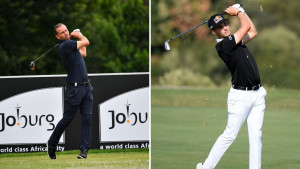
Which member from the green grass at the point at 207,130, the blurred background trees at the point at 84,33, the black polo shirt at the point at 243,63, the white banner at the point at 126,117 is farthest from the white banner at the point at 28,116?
the blurred background trees at the point at 84,33

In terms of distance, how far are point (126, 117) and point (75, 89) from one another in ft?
3.51

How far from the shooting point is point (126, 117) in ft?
29.0

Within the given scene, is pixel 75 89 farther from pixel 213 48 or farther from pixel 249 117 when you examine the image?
pixel 213 48

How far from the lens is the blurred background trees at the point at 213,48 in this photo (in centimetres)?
2269

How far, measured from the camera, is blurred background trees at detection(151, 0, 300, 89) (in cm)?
2269

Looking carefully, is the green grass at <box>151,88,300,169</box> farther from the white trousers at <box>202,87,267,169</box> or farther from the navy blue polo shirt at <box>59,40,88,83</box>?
the navy blue polo shirt at <box>59,40,88,83</box>

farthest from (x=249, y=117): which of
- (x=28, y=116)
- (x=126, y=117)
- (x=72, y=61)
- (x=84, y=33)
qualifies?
(x=84, y=33)

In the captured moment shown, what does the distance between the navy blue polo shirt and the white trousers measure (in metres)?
1.94

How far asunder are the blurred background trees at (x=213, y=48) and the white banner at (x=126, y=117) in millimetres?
12183

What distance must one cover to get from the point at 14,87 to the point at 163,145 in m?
3.53

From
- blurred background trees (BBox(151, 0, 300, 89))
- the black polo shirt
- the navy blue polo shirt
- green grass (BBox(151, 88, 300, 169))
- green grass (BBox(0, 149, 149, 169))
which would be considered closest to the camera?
the black polo shirt

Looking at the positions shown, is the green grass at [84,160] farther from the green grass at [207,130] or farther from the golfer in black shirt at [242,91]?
the golfer in black shirt at [242,91]

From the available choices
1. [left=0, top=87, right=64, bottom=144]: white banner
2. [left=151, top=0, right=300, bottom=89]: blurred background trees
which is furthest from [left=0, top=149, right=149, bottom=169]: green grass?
[left=151, top=0, right=300, bottom=89]: blurred background trees

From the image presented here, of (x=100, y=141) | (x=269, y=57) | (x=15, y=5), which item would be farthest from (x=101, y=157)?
(x=15, y=5)
